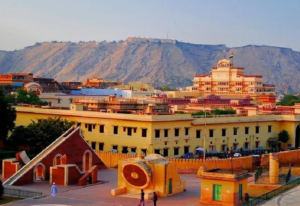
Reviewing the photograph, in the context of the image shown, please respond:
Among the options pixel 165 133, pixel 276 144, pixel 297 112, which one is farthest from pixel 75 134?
pixel 297 112

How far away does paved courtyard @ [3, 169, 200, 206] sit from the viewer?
3228 cm

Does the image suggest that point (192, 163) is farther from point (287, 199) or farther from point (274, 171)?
point (287, 199)

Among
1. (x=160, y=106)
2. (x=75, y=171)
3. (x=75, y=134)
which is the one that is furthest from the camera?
(x=160, y=106)

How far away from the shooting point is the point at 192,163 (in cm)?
4534

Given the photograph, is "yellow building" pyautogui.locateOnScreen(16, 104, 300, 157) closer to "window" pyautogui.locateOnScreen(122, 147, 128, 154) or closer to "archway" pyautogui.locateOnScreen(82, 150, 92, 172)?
"window" pyautogui.locateOnScreen(122, 147, 128, 154)

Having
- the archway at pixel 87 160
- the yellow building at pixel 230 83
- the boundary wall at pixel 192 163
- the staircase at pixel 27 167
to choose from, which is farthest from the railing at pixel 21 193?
the yellow building at pixel 230 83

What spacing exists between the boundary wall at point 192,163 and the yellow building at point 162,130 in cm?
438

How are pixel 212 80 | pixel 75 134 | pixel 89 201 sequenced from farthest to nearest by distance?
pixel 212 80 → pixel 75 134 → pixel 89 201

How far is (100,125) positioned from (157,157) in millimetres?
19377

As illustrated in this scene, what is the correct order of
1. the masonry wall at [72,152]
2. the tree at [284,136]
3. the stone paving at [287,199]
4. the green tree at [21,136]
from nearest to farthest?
the stone paving at [287,199], the masonry wall at [72,152], the green tree at [21,136], the tree at [284,136]

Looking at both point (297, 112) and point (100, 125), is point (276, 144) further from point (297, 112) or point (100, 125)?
point (100, 125)

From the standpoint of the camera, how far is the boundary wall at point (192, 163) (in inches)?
1781

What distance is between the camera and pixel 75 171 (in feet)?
126

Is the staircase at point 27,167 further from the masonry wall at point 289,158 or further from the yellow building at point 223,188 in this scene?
the masonry wall at point 289,158
